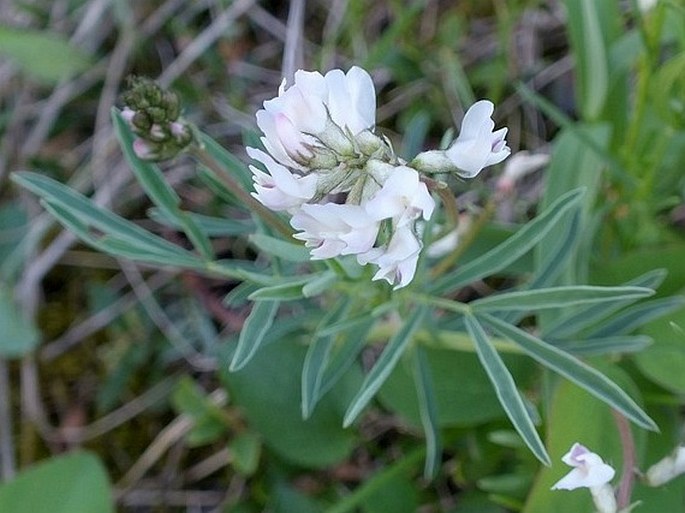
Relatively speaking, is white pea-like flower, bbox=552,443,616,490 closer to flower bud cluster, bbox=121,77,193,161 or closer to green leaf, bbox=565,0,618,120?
flower bud cluster, bbox=121,77,193,161

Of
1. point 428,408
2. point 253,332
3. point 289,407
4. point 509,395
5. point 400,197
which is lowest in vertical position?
point 289,407

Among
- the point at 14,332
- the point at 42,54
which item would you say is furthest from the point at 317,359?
the point at 42,54

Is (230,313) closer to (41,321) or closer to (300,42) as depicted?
(41,321)

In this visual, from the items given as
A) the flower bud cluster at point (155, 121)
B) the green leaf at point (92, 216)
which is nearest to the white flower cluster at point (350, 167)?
the flower bud cluster at point (155, 121)

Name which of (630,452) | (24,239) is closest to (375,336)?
(630,452)

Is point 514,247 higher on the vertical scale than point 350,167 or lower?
lower

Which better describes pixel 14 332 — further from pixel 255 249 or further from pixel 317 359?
pixel 317 359

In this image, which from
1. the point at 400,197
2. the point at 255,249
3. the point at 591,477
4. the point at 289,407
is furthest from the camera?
the point at 255,249

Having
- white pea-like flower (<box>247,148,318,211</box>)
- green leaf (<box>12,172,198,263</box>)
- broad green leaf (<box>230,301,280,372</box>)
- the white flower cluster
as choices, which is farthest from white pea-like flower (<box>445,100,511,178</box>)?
green leaf (<box>12,172,198,263</box>)
